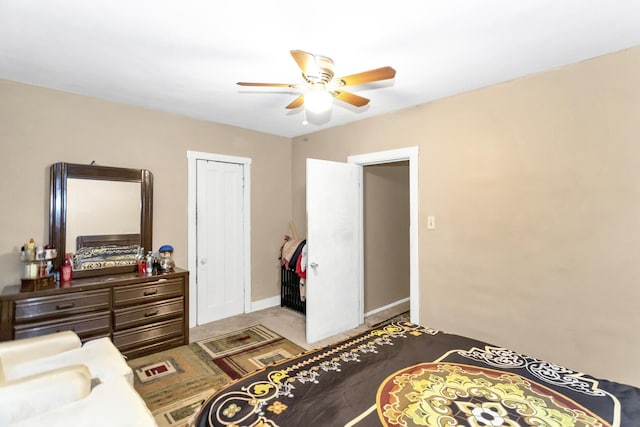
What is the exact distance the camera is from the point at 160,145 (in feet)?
11.6

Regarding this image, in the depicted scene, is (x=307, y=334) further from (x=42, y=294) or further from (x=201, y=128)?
(x=201, y=128)

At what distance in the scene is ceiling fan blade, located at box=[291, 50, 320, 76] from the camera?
160 cm

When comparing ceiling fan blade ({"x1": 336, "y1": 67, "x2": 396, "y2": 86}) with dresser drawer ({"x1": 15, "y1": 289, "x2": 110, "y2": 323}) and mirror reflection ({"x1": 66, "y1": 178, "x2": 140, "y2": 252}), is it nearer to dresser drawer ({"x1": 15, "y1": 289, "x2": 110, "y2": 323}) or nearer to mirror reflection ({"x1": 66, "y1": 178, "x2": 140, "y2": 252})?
mirror reflection ({"x1": 66, "y1": 178, "x2": 140, "y2": 252})

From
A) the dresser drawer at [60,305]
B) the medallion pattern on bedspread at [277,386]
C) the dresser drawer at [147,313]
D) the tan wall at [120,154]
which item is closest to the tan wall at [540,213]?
the medallion pattern on bedspread at [277,386]

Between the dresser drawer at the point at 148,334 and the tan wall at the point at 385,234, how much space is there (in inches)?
92.0

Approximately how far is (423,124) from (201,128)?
2.64m

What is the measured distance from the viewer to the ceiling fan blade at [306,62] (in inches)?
63.1

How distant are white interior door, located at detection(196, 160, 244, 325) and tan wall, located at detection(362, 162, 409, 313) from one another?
1.74 metres

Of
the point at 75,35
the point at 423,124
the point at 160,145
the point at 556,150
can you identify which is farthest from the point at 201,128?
the point at 556,150

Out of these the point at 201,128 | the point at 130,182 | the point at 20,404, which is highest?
the point at 201,128

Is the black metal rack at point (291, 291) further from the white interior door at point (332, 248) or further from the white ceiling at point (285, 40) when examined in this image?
the white ceiling at point (285, 40)

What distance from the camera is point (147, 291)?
9.91ft

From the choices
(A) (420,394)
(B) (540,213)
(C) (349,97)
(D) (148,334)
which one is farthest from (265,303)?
(B) (540,213)

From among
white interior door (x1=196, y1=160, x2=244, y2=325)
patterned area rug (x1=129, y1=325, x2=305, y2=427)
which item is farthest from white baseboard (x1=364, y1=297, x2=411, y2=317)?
white interior door (x1=196, y1=160, x2=244, y2=325)
